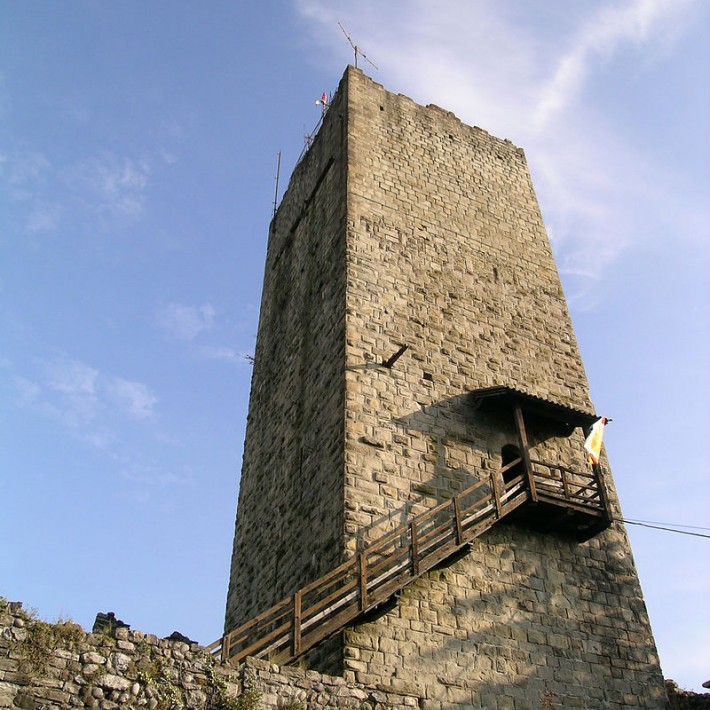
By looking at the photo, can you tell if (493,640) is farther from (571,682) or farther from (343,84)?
(343,84)

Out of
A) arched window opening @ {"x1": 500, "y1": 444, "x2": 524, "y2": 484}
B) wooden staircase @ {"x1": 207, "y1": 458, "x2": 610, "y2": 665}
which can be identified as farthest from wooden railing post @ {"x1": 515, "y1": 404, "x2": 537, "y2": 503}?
arched window opening @ {"x1": 500, "y1": 444, "x2": 524, "y2": 484}

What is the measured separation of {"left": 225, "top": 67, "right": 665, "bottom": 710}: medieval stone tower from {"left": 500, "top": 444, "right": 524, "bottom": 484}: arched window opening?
36 mm

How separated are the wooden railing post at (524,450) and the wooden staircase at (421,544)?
2cm

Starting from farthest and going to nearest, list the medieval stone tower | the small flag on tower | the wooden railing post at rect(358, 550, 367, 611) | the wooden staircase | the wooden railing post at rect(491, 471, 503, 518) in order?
the small flag on tower → the wooden railing post at rect(491, 471, 503, 518) → the medieval stone tower → the wooden railing post at rect(358, 550, 367, 611) → the wooden staircase

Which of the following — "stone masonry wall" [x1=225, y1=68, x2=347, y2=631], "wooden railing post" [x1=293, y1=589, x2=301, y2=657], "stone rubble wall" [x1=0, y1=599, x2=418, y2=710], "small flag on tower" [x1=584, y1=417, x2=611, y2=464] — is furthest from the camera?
"small flag on tower" [x1=584, y1=417, x2=611, y2=464]

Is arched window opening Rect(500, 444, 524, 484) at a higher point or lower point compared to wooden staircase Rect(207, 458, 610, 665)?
higher

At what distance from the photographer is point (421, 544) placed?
10.6m

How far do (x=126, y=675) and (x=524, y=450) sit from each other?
22.0 ft

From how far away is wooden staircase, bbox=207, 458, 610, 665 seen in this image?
9.09 m

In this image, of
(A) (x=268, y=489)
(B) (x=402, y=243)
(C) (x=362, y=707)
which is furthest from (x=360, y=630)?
(B) (x=402, y=243)

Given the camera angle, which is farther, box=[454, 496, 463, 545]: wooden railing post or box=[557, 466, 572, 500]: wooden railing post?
box=[557, 466, 572, 500]: wooden railing post

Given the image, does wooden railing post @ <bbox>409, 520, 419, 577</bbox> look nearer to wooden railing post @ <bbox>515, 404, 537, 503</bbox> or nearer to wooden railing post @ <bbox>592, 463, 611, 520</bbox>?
wooden railing post @ <bbox>515, 404, 537, 503</bbox>

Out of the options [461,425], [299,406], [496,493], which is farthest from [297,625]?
[299,406]

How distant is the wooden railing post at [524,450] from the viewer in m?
11.7
